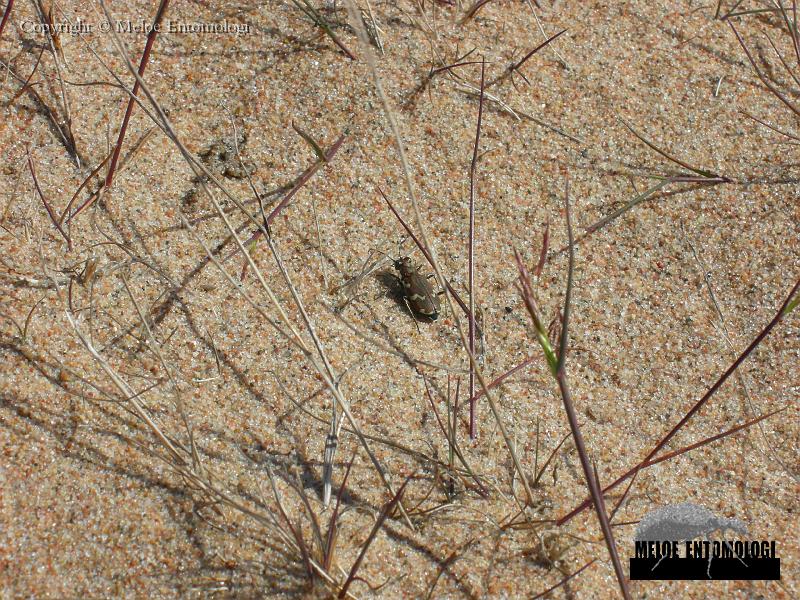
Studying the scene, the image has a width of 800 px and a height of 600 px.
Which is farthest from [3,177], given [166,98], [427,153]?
[427,153]

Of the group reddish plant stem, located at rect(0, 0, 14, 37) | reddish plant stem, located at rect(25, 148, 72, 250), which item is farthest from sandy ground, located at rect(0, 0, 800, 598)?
reddish plant stem, located at rect(0, 0, 14, 37)

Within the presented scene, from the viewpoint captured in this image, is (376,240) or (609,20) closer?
(376,240)

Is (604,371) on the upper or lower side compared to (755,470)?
upper

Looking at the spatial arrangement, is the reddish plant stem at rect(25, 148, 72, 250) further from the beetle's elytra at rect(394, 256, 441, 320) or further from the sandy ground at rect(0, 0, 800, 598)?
the beetle's elytra at rect(394, 256, 441, 320)

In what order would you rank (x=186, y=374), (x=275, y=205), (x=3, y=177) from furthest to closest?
(x=275, y=205) < (x=3, y=177) < (x=186, y=374)

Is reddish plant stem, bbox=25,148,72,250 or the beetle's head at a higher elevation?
the beetle's head

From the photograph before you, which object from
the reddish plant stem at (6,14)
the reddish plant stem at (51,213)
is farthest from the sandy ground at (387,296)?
the reddish plant stem at (6,14)

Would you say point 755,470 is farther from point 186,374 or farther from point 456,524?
point 186,374
